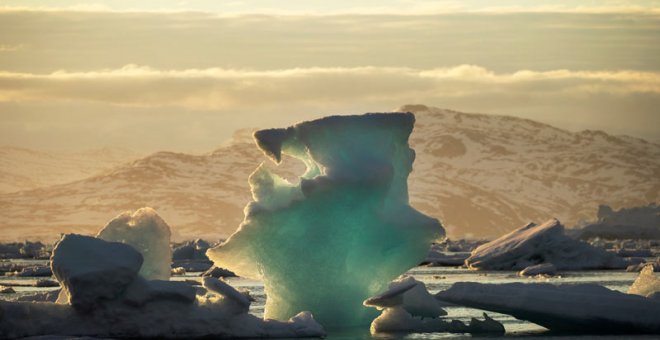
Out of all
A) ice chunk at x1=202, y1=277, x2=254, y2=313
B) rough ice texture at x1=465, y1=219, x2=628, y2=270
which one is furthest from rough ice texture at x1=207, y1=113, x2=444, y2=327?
rough ice texture at x1=465, y1=219, x2=628, y2=270

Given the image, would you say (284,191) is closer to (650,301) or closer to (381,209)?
(381,209)

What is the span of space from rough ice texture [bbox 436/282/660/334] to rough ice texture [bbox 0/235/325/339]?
3.36m

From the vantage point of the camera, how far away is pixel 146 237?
26125 millimetres

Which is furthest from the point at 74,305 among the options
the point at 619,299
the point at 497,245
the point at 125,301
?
the point at 497,245

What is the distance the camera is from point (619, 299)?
23922mm

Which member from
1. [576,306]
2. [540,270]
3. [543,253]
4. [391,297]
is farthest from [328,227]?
[543,253]

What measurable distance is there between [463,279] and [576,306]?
2002cm

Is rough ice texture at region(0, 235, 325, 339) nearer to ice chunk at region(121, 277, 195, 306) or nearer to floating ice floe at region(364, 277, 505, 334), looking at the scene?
ice chunk at region(121, 277, 195, 306)

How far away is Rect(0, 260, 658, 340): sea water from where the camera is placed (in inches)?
970

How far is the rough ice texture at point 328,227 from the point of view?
85.8 feet

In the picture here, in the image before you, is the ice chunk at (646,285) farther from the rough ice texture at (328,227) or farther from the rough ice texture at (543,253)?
the rough ice texture at (543,253)

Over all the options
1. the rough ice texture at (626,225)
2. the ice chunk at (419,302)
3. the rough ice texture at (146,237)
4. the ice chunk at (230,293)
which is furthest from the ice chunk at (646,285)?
the rough ice texture at (626,225)

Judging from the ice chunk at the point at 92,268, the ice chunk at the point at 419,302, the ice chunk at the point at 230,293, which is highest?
the ice chunk at the point at 92,268

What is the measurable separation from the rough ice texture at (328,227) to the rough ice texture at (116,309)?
2.60m
